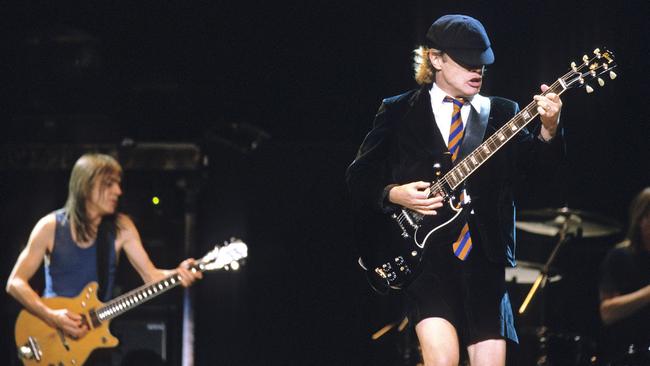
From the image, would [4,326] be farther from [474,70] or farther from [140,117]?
[474,70]

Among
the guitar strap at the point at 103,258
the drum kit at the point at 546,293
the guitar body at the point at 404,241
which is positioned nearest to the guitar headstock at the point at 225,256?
the guitar strap at the point at 103,258

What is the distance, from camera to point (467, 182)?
4.10m

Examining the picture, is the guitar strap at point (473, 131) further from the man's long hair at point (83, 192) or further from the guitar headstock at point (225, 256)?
the man's long hair at point (83, 192)

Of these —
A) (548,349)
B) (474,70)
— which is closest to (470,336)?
(474,70)

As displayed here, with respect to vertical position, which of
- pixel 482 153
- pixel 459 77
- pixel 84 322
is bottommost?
pixel 84 322

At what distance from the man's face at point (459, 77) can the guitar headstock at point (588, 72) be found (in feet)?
1.28

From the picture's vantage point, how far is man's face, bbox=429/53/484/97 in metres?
4.14

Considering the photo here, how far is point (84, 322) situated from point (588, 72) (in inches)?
156

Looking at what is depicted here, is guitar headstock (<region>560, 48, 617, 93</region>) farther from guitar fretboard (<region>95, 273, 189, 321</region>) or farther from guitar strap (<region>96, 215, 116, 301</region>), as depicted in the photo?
guitar strap (<region>96, 215, 116, 301</region>)

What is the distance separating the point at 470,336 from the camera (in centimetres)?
400

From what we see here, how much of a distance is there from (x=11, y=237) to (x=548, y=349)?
4.85 m

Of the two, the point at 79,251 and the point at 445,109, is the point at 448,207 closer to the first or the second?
the point at 445,109

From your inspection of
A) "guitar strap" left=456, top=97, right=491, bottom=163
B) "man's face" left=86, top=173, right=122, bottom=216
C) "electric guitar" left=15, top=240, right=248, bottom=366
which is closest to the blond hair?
"guitar strap" left=456, top=97, right=491, bottom=163

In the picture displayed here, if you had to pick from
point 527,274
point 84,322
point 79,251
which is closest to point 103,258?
point 79,251
